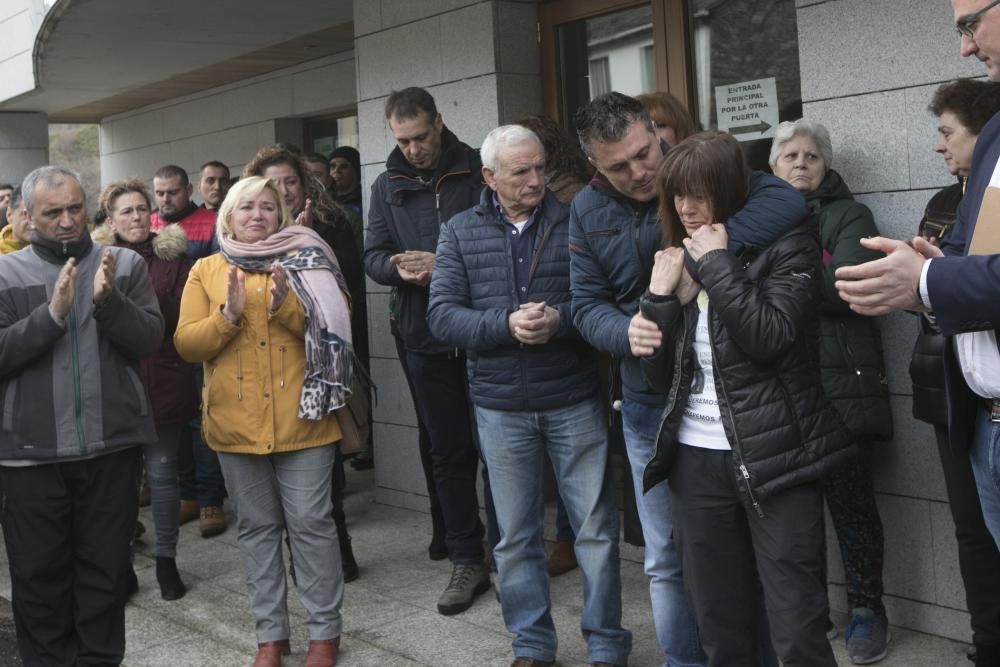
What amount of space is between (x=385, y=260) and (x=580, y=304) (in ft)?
5.86

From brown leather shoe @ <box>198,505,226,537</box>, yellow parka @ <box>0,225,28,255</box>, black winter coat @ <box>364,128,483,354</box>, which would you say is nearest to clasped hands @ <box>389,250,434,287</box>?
black winter coat @ <box>364,128,483,354</box>

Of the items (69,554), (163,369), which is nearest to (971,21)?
(69,554)

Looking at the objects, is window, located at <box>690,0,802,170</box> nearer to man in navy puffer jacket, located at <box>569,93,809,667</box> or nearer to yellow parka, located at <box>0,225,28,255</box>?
man in navy puffer jacket, located at <box>569,93,809,667</box>

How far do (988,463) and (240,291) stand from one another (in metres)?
2.84

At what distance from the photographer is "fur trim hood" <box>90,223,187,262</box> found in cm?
617

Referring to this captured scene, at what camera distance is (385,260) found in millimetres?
5621

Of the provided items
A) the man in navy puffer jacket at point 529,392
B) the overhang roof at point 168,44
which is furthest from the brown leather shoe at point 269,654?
the overhang roof at point 168,44

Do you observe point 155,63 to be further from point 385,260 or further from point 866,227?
point 866,227


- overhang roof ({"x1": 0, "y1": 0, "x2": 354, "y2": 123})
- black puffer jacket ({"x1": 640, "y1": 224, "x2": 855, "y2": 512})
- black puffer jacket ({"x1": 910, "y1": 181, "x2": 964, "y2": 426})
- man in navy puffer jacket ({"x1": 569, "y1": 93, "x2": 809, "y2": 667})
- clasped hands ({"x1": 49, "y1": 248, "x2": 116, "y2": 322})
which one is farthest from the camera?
overhang roof ({"x1": 0, "y1": 0, "x2": 354, "y2": 123})

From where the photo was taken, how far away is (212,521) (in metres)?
7.02

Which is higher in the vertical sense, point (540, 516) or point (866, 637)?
point (540, 516)

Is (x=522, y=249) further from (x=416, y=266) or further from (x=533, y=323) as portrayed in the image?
(x=416, y=266)

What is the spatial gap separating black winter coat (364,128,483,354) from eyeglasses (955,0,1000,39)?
3.18 metres

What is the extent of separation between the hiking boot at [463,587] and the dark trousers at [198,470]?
2.09 metres
